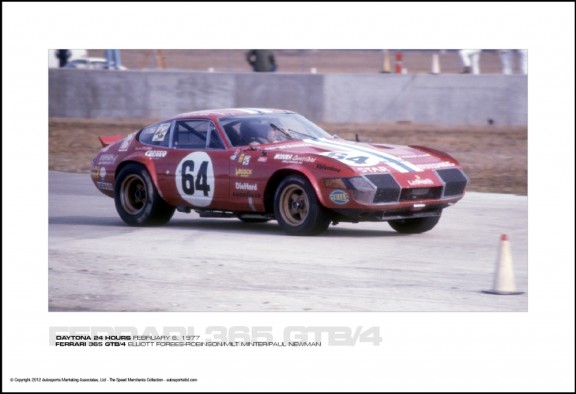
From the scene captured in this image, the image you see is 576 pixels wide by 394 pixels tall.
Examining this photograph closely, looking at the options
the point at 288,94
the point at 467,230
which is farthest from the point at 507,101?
the point at 467,230

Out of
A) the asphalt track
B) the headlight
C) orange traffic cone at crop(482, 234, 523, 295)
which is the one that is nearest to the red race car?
the headlight

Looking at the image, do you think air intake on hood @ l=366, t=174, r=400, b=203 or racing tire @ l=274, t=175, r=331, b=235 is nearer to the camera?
air intake on hood @ l=366, t=174, r=400, b=203

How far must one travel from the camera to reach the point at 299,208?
36.1 ft

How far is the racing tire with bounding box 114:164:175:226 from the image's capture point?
12.0 metres

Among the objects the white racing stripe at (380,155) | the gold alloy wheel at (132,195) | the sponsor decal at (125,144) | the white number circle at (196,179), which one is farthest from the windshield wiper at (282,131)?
the sponsor decal at (125,144)

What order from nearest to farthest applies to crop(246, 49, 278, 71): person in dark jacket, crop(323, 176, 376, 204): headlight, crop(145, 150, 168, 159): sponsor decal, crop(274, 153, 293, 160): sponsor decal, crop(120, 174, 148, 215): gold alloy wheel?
1. crop(323, 176, 376, 204): headlight
2. crop(274, 153, 293, 160): sponsor decal
3. crop(145, 150, 168, 159): sponsor decal
4. crop(120, 174, 148, 215): gold alloy wheel
5. crop(246, 49, 278, 71): person in dark jacket

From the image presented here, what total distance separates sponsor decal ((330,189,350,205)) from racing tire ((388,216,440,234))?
118 cm

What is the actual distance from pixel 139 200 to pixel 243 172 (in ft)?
5.85

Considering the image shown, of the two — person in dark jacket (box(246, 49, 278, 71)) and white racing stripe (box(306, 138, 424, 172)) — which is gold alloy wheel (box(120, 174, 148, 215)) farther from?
person in dark jacket (box(246, 49, 278, 71))

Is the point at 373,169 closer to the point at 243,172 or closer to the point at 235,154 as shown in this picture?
the point at 243,172

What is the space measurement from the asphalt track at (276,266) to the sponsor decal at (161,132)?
Result: 107 cm

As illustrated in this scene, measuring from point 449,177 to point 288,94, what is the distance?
10886mm

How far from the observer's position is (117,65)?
86.2ft

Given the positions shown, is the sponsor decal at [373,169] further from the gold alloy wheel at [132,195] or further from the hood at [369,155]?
the gold alloy wheel at [132,195]
